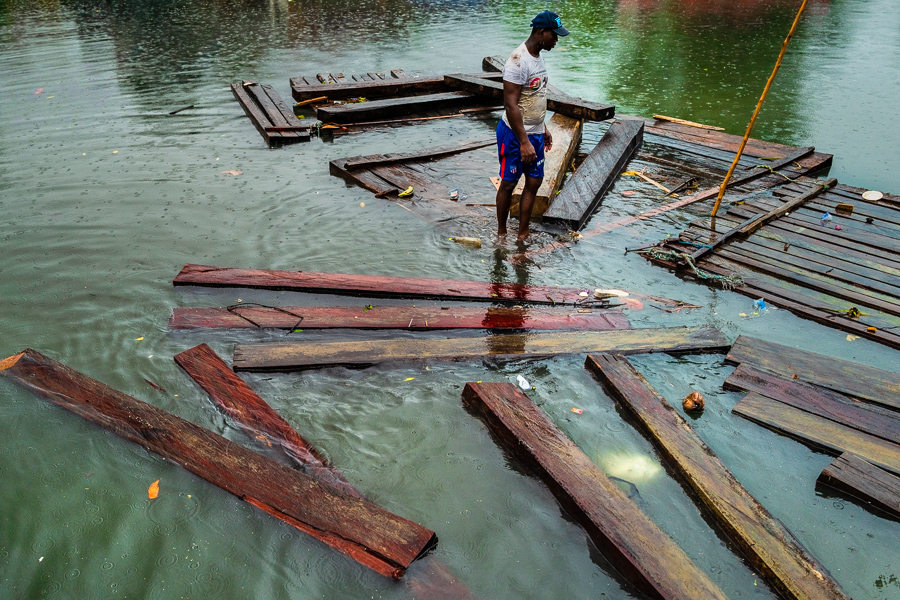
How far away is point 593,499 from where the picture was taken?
322cm

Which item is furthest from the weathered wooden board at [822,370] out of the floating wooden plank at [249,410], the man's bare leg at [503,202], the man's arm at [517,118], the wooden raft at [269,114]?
the wooden raft at [269,114]

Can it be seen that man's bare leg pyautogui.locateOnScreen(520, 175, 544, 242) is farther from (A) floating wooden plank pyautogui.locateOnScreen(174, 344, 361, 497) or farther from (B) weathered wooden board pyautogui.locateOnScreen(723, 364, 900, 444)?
(A) floating wooden plank pyautogui.locateOnScreen(174, 344, 361, 497)

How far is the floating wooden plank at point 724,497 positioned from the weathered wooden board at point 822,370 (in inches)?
37.7

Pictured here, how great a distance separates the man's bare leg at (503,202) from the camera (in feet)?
20.4

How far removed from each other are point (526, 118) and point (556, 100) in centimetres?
398

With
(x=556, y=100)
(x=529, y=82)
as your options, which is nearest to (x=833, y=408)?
(x=529, y=82)

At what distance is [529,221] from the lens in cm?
646

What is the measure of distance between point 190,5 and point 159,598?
2221 cm

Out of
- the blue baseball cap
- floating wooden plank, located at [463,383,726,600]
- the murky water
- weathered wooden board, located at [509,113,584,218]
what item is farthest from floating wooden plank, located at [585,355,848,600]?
the blue baseball cap

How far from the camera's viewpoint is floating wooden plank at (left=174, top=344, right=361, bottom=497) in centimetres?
354

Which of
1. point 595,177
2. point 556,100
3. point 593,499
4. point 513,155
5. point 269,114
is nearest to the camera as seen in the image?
point 593,499

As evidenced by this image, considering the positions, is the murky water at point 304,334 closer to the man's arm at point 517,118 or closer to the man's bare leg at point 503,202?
the man's bare leg at point 503,202

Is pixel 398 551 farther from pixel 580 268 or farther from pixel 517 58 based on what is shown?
pixel 517 58

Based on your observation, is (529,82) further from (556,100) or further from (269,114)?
(269,114)
